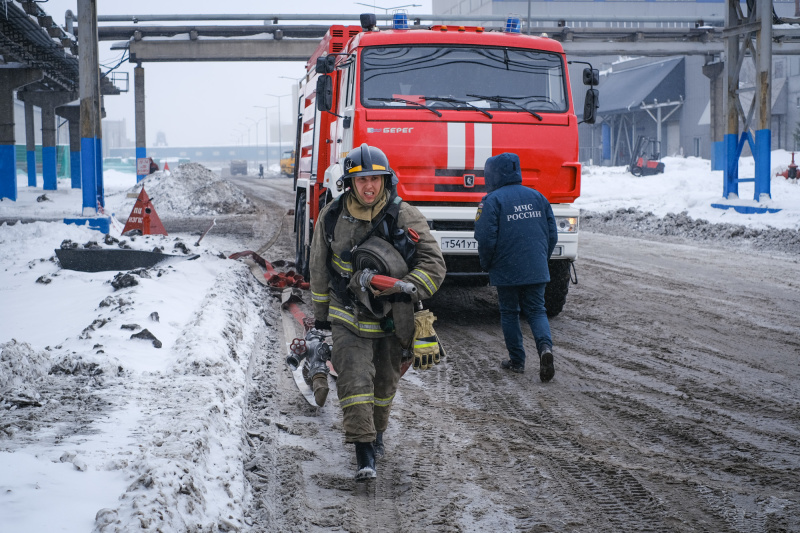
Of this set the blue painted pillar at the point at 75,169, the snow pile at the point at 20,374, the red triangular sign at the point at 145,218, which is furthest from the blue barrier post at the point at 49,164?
the snow pile at the point at 20,374

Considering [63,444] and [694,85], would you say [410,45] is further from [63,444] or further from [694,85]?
[694,85]

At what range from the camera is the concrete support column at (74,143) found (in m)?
40.8

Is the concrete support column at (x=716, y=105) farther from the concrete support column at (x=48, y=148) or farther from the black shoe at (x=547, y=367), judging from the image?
the black shoe at (x=547, y=367)

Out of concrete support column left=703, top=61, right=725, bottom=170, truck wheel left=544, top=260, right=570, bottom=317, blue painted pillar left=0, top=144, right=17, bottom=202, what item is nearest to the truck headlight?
truck wheel left=544, top=260, right=570, bottom=317

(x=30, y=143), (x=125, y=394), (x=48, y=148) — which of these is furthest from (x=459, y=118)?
(x=30, y=143)

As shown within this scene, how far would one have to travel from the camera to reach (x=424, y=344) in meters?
4.61

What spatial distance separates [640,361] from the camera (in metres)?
7.07

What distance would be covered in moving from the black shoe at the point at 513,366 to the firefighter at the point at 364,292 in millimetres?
2361

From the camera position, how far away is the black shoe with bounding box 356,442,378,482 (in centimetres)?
449

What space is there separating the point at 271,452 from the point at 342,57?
5.78 meters

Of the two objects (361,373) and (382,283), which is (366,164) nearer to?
(382,283)

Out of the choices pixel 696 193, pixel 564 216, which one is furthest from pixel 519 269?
pixel 696 193

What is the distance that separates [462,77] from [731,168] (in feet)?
47.9

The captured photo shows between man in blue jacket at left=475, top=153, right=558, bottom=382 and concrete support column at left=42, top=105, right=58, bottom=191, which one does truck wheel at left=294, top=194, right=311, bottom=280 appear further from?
concrete support column at left=42, top=105, right=58, bottom=191
